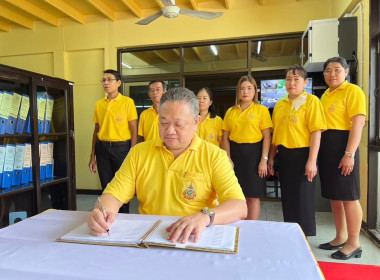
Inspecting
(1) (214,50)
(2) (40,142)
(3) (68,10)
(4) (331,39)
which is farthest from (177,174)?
(3) (68,10)

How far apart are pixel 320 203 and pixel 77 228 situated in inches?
132

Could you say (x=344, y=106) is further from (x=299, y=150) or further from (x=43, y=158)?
(x=43, y=158)

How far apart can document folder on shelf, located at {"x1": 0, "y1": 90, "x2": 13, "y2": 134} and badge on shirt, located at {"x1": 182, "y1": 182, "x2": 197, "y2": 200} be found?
5.80 ft

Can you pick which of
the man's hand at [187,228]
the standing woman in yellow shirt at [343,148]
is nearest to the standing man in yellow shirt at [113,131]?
the standing woman in yellow shirt at [343,148]

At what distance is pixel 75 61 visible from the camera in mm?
4879

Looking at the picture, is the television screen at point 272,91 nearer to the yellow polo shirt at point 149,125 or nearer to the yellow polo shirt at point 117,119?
the yellow polo shirt at point 149,125

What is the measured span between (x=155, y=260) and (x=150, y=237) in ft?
0.39

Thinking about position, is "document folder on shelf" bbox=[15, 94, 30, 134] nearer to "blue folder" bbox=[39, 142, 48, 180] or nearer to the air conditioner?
"blue folder" bbox=[39, 142, 48, 180]

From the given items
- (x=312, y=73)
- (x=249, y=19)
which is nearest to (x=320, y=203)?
(x=312, y=73)

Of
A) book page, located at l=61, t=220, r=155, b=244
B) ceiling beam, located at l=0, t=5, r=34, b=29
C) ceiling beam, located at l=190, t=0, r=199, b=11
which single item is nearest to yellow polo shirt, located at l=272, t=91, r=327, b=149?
book page, located at l=61, t=220, r=155, b=244

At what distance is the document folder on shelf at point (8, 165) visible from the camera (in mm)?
2254

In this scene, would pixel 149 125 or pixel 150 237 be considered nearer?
pixel 150 237

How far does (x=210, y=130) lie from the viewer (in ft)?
9.52

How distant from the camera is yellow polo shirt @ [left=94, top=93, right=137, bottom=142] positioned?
3035 mm
